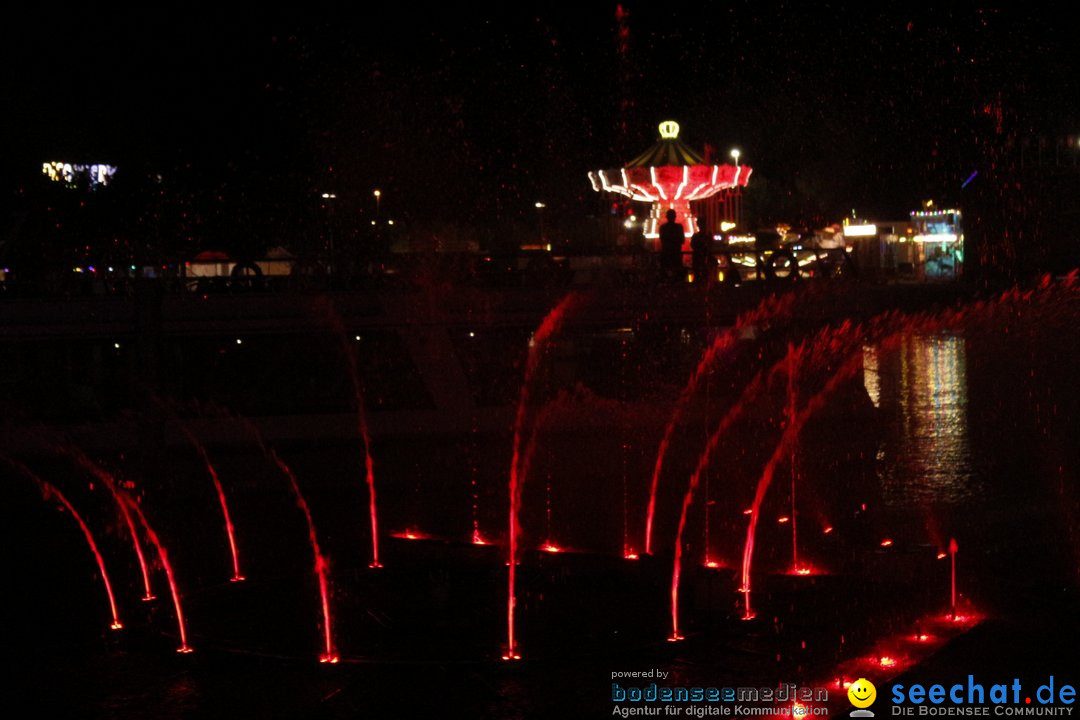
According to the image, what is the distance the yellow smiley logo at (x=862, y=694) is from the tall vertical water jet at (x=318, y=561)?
9.09ft

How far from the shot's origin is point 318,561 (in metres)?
10.2

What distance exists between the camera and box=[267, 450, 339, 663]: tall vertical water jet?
25.1 ft

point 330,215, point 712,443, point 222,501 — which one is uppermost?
point 330,215

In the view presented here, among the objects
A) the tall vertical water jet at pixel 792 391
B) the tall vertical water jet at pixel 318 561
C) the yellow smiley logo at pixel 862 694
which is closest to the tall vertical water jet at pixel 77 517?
the tall vertical water jet at pixel 318 561

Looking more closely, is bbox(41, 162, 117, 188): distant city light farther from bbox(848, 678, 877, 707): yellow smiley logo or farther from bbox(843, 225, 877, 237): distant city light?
bbox(843, 225, 877, 237): distant city light

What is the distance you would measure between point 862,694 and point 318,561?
16.5 feet

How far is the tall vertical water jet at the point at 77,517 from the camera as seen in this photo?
8859 millimetres

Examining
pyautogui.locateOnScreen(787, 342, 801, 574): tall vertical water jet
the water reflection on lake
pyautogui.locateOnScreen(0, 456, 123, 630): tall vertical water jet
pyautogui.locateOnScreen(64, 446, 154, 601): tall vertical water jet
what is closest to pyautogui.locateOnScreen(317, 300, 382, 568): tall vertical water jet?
pyautogui.locateOnScreen(64, 446, 154, 601): tall vertical water jet

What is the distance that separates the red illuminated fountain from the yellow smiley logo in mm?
23655

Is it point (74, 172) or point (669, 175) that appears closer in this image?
point (74, 172)

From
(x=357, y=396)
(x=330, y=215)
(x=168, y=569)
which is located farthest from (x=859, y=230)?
(x=168, y=569)

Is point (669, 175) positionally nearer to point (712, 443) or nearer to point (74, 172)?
point (74, 172)

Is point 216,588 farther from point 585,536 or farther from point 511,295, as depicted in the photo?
point 511,295

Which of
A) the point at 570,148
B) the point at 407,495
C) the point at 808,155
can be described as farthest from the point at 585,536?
the point at 808,155
